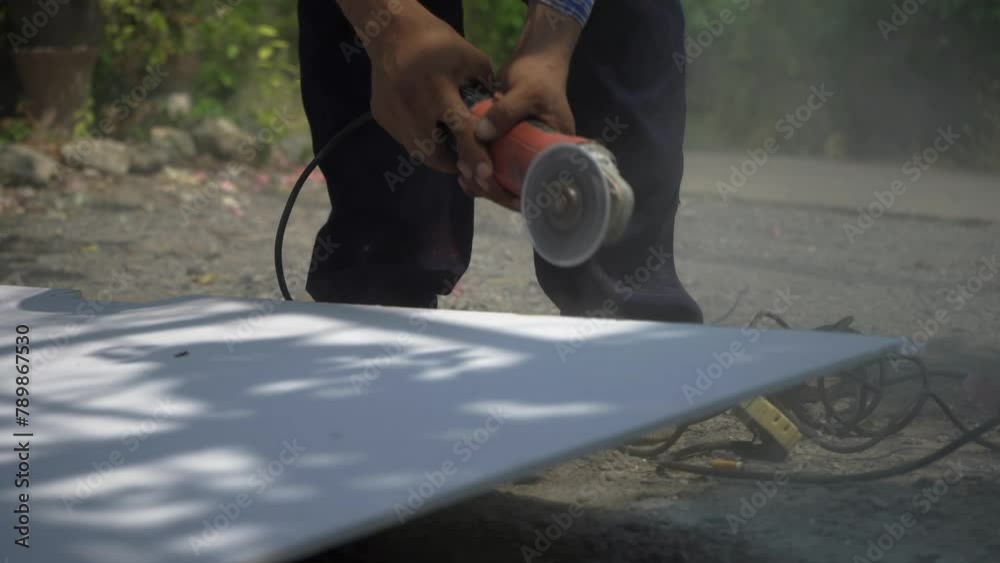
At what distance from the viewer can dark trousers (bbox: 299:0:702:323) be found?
6.75 ft

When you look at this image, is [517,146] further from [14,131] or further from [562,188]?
[14,131]

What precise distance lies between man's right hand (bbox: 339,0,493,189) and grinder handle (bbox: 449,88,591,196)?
0.06 feet

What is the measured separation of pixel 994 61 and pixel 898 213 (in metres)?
1.32

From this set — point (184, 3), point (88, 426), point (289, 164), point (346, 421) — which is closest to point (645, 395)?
point (346, 421)

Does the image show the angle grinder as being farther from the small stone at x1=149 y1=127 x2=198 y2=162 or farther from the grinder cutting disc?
the small stone at x1=149 y1=127 x2=198 y2=162

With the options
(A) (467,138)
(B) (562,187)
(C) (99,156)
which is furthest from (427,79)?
(C) (99,156)

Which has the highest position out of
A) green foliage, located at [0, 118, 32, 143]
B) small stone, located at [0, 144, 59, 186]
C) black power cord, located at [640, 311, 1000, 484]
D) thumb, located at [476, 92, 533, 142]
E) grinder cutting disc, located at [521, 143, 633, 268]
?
thumb, located at [476, 92, 533, 142]

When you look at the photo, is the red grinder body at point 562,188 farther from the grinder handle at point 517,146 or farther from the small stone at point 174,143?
the small stone at point 174,143

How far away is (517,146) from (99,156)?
4.26 m

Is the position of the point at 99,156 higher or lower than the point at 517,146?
lower

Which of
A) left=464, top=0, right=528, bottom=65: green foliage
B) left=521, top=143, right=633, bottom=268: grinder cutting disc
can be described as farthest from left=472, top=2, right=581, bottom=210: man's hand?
left=464, top=0, right=528, bottom=65: green foliage

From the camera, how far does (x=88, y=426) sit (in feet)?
4.66

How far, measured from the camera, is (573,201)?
1.58 metres

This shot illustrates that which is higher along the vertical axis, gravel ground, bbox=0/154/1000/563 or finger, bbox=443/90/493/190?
finger, bbox=443/90/493/190
